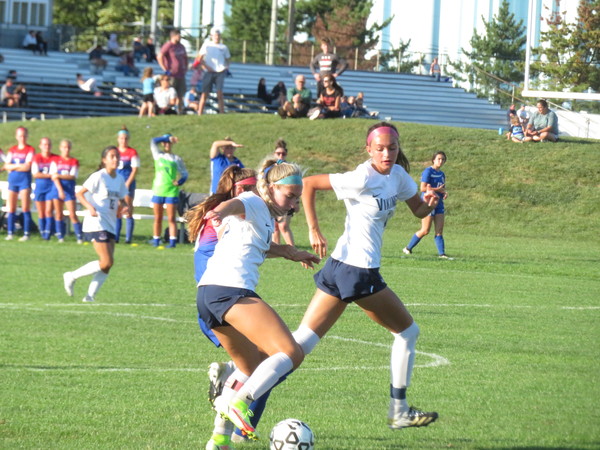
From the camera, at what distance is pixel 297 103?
32.4 metres

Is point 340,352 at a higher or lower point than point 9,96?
lower

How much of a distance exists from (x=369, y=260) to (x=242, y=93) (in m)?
36.5

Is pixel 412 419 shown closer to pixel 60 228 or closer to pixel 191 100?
pixel 60 228

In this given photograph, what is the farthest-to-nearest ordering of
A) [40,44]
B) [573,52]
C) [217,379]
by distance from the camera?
[40,44], [573,52], [217,379]

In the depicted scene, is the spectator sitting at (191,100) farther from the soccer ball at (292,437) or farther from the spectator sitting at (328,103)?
the soccer ball at (292,437)

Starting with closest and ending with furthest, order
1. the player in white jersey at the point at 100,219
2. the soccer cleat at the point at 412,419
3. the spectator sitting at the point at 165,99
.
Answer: the soccer cleat at the point at 412,419 < the player in white jersey at the point at 100,219 < the spectator sitting at the point at 165,99

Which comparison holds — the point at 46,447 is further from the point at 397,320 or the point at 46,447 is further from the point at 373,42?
the point at 373,42

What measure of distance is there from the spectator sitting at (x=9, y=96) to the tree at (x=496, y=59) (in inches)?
647

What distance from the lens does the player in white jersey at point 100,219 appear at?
14.1 meters

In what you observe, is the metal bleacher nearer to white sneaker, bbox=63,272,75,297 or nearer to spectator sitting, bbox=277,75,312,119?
spectator sitting, bbox=277,75,312,119

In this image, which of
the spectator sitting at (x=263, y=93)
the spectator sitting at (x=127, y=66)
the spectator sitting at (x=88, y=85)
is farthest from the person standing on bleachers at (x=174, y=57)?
the spectator sitting at (x=127, y=66)

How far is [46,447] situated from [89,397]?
1544 millimetres

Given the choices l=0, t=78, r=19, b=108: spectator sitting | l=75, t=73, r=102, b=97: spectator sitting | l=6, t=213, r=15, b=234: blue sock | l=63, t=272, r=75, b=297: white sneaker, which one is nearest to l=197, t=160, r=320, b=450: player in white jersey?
l=63, t=272, r=75, b=297: white sneaker

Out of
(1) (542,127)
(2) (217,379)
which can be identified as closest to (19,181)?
(1) (542,127)
